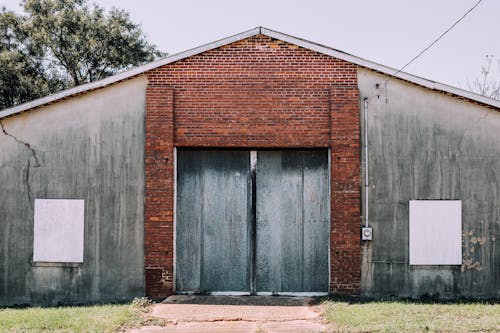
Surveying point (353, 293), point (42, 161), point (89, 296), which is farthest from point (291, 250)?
point (42, 161)

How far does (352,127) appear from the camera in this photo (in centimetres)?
1112

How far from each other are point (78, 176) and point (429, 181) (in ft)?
23.4

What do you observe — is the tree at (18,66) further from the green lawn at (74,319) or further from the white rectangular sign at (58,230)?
the green lawn at (74,319)

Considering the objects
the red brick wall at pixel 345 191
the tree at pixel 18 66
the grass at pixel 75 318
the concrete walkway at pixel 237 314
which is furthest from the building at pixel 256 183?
the tree at pixel 18 66

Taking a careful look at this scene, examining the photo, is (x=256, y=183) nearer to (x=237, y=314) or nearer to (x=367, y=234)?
(x=367, y=234)

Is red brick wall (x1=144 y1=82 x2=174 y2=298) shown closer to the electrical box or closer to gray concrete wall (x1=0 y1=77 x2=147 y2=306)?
gray concrete wall (x1=0 y1=77 x2=147 y2=306)

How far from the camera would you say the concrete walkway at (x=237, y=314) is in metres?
8.84

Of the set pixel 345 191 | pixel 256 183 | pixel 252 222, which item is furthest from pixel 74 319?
pixel 345 191

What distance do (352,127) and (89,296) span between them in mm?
6313

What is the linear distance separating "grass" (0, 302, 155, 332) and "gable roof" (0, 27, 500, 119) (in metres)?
4.04

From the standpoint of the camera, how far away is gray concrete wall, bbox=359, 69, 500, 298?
1102 cm

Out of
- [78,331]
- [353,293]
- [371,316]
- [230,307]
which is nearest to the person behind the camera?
[78,331]

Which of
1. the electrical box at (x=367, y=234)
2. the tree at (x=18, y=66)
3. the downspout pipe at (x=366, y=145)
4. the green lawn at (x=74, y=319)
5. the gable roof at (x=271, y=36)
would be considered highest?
the tree at (x=18, y=66)

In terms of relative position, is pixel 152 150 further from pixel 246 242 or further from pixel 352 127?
pixel 352 127
